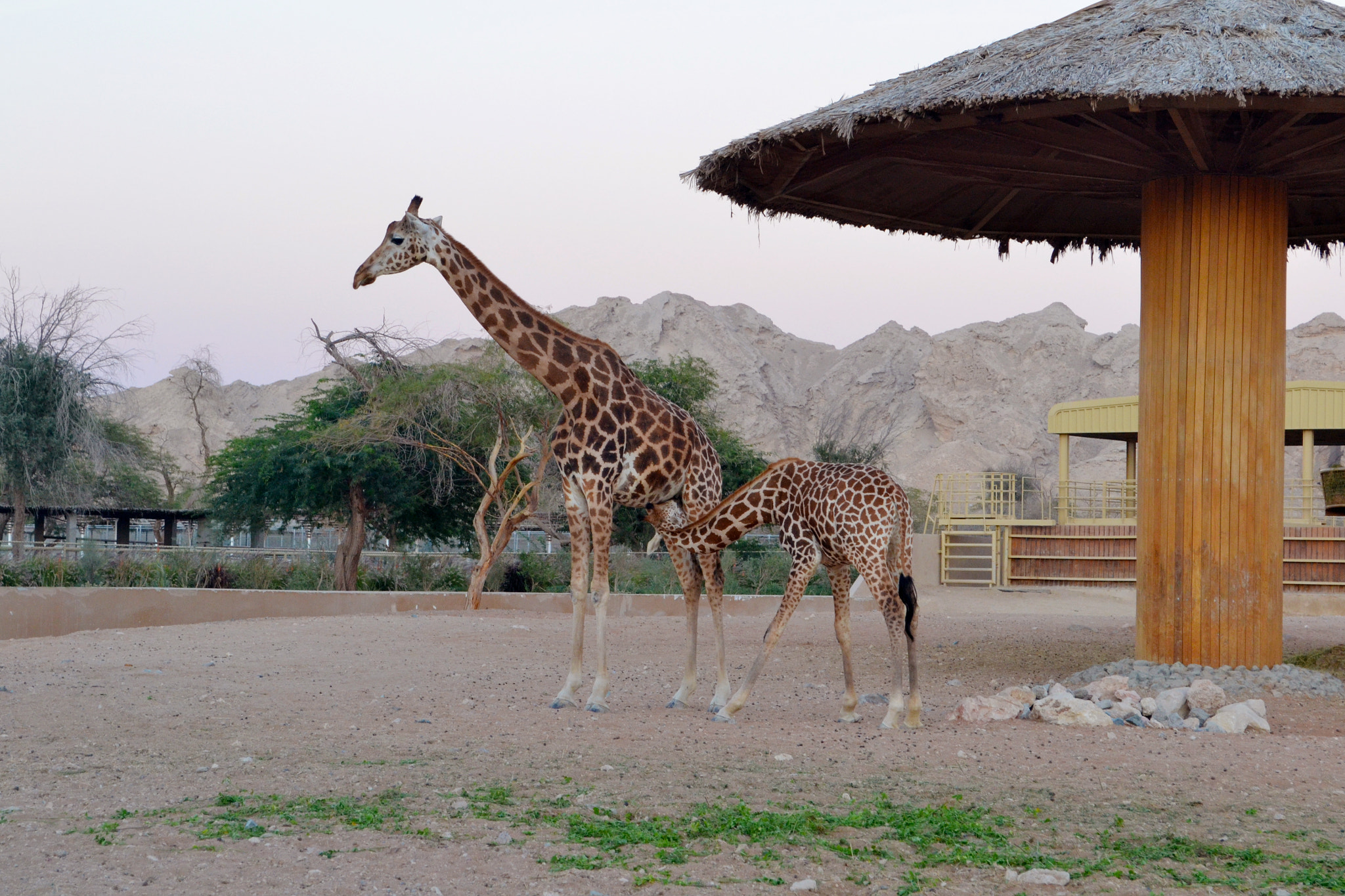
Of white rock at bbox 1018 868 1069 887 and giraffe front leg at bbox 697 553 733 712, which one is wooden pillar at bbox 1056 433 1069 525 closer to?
giraffe front leg at bbox 697 553 733 712

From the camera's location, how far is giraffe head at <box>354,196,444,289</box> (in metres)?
9.16

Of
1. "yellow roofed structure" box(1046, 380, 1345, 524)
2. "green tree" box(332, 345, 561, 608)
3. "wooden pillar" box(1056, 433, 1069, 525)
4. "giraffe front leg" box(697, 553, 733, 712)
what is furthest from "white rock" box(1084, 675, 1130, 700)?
"yellow roofed structure" box(1046, 380, 1345, 524)

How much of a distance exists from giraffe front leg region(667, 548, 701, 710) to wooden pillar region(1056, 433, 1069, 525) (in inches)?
706

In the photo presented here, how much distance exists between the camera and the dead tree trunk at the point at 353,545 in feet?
80.2

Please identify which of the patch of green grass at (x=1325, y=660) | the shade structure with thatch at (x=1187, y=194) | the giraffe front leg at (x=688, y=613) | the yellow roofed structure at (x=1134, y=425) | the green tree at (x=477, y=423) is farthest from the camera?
the yellow roofed structure at (x=1134, y=425)

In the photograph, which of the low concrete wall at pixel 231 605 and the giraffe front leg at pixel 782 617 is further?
the low concrete wall at pixel 231 605

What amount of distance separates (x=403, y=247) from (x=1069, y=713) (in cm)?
623

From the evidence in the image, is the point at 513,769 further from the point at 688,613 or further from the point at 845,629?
the point at 688,613

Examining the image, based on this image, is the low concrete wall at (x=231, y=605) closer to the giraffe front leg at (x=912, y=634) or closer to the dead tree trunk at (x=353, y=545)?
the dead tree trunk at (x=353, y=545)

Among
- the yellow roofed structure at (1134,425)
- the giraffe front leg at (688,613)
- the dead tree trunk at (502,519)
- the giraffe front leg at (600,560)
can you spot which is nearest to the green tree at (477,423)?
the dead tree trunk at (502,519)

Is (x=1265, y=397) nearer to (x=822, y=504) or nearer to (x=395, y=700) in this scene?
(x=822, y=504)

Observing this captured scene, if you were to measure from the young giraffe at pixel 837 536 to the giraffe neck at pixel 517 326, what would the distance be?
5.12 feet

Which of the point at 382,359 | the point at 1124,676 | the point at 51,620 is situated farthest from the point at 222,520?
the point at 1124,676

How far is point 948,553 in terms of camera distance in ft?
85.0
